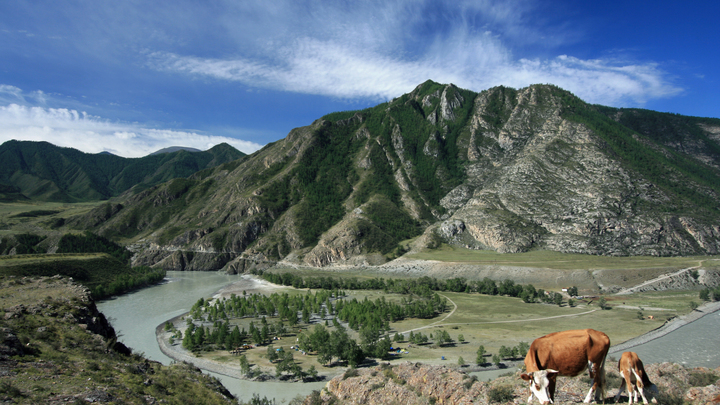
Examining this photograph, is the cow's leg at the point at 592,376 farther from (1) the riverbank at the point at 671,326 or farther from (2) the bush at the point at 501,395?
(1) the riverbank at the point at 671,326

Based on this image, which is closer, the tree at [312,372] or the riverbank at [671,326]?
the tree at [312,372]

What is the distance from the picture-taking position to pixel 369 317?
7031cm

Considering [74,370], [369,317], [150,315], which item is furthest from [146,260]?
[74,370]

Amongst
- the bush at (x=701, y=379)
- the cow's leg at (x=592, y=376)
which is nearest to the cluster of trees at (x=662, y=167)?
the bush at (x=701, y=379)

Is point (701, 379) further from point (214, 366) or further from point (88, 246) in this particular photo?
point (88, 246)

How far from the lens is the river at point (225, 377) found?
152 feet

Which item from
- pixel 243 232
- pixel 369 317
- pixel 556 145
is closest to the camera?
pixel 369 317

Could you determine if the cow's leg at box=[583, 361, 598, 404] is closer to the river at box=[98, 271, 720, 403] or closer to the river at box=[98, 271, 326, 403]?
the river at box=[98, 271, 326, 403]

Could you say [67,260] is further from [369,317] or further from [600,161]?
[600,161]

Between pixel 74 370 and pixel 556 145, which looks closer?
pixel 74 370

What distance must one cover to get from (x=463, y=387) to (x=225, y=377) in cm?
4089

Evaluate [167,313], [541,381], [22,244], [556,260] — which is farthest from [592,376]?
[22,244]

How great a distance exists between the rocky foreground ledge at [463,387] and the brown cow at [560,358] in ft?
14.9

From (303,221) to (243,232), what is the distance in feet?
112
